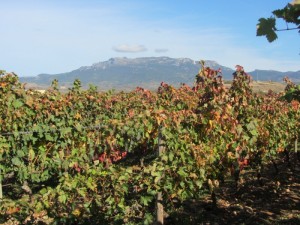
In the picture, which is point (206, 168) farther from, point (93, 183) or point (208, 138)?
point (93, 183)

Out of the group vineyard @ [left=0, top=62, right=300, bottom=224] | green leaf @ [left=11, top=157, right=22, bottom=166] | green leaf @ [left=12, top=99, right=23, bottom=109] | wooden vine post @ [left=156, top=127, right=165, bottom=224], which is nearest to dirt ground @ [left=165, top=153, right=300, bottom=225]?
vineyard @ [left=0, top=62, right=300, bottom=224]

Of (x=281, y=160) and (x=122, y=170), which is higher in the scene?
(x=122, y=170)

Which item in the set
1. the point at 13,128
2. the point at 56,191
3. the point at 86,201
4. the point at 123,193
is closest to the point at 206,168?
the point at 123,193

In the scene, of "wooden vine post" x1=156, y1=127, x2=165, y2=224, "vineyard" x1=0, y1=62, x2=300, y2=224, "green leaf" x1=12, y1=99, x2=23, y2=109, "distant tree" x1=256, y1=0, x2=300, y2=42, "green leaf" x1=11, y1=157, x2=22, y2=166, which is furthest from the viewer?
"green leaf" x1=12, y1=99, x2=23, y2=109

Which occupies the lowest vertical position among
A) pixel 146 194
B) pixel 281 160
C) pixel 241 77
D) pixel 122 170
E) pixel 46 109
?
pixel 281 160

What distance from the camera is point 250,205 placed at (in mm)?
8539

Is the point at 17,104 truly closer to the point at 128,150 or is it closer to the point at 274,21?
the point at 128,150

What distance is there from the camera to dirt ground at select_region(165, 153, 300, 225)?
7.63m

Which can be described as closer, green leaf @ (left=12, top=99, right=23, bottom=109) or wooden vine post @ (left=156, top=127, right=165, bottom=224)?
wooden vine post @ (left=156, top=127, right=165, bottom=224)

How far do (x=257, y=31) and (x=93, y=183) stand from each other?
3.98 metres

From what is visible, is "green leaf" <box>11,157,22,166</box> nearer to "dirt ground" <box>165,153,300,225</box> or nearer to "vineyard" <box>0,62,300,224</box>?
"vineyard" <box>0,62,300,224</box>

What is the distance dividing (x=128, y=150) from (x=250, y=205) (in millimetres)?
3147

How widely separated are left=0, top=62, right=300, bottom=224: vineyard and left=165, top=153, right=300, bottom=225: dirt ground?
0.46 m

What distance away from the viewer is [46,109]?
368 inches
